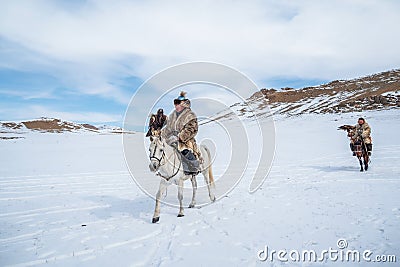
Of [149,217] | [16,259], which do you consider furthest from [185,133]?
[16,259]

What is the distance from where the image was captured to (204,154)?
8539 millimetres

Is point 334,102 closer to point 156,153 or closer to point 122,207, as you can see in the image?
point 122,207

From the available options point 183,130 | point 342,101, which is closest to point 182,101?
point 183,130

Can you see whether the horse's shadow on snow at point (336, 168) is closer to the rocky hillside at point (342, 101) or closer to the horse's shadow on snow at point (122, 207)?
the horse's shadow on snow at point (122, 207)

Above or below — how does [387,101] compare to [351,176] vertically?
above

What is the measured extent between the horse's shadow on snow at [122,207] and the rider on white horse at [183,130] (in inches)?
78.0

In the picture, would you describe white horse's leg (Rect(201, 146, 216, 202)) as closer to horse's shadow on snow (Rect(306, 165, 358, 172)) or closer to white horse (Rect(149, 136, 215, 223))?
white horse (Rect(149, 136, 215, 223))

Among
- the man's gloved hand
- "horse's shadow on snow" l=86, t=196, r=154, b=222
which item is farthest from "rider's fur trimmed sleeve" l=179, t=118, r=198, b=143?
"horse's shadow on snow" l=86, t=196, r=154, b=222

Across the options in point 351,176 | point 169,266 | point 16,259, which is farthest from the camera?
point 351,176

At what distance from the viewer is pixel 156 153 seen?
6.04 metres

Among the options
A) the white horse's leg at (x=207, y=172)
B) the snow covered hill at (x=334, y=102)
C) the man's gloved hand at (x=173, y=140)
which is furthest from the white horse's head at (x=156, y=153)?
the snow covered hill at (x=334, y=102)

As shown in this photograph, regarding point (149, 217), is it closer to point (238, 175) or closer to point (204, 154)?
point (204, 154)

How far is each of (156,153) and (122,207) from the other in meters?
3.33

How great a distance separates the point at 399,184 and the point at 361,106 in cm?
4012
